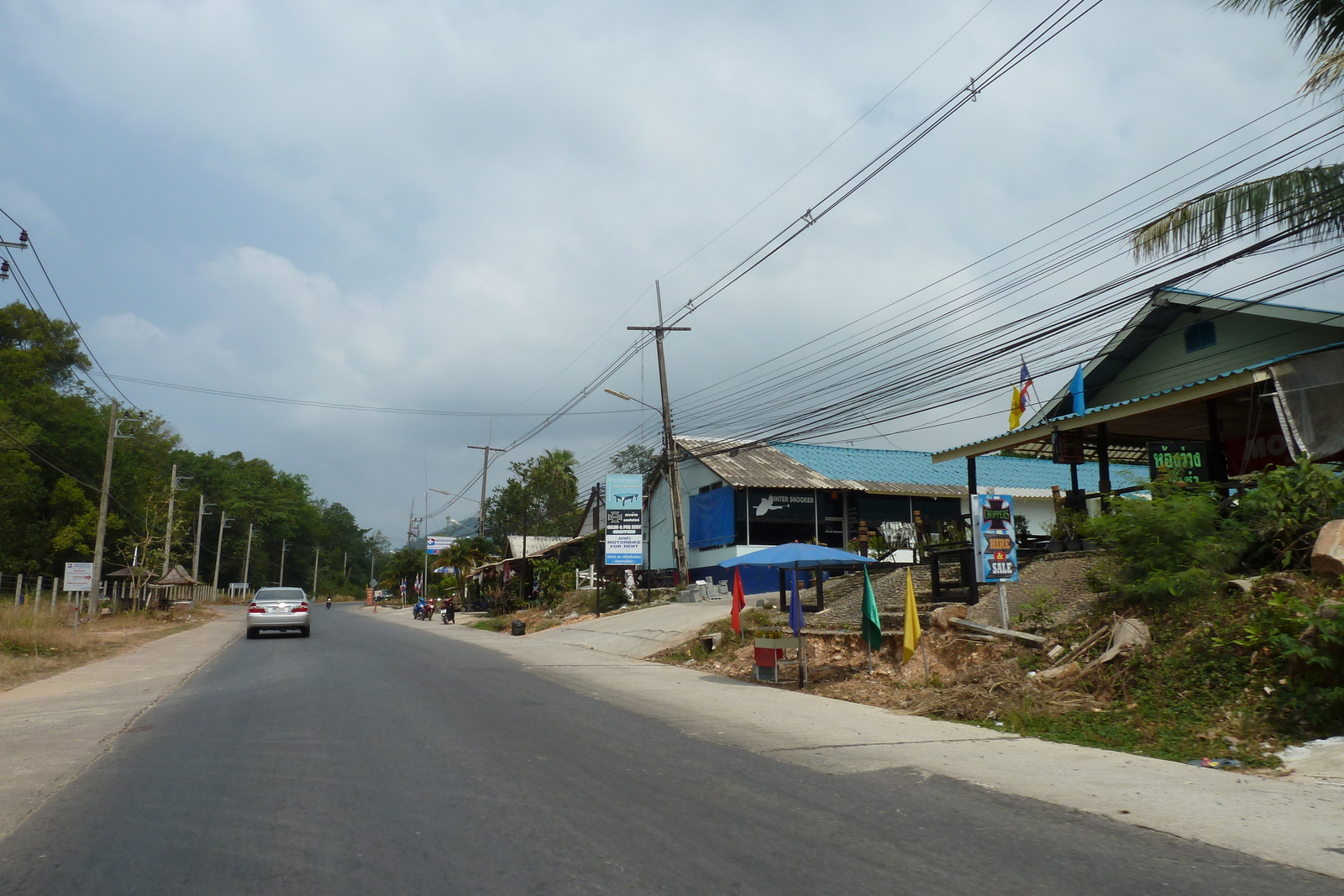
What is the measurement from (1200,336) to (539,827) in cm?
1856

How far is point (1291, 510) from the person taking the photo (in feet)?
34.9

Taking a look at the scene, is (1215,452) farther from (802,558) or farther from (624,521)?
(624,521)

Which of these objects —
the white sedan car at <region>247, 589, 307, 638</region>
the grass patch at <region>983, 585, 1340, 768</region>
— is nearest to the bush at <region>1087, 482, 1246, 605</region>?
the grass patch at <region>983, 585, 1340, 768</region>

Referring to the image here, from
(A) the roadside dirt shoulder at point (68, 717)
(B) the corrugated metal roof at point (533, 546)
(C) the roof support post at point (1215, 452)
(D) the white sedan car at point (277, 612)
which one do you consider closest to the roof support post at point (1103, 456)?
(C) the roof support post at point (1215, 452)

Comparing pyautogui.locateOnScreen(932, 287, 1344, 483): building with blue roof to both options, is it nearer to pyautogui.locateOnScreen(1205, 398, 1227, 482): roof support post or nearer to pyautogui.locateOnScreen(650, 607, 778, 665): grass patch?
pyautogui.locateOnScreen(1205, 398, 1227, 482): roof support post

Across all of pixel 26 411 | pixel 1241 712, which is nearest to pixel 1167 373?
pixel 1241 712

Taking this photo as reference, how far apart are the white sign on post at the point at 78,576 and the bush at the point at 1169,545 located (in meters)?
25.1

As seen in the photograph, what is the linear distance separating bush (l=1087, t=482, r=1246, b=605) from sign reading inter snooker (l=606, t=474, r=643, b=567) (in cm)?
2102

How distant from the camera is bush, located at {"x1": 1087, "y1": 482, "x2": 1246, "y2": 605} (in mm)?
10500

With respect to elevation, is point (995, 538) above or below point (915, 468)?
below

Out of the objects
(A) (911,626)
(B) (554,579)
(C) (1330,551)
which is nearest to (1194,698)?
(C) (1330,551)

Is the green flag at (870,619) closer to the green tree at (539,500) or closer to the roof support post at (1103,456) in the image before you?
the roof support post at (1103,456)

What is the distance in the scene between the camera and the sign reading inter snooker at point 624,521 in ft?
103

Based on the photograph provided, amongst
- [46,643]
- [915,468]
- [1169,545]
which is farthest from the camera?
[915,468]
